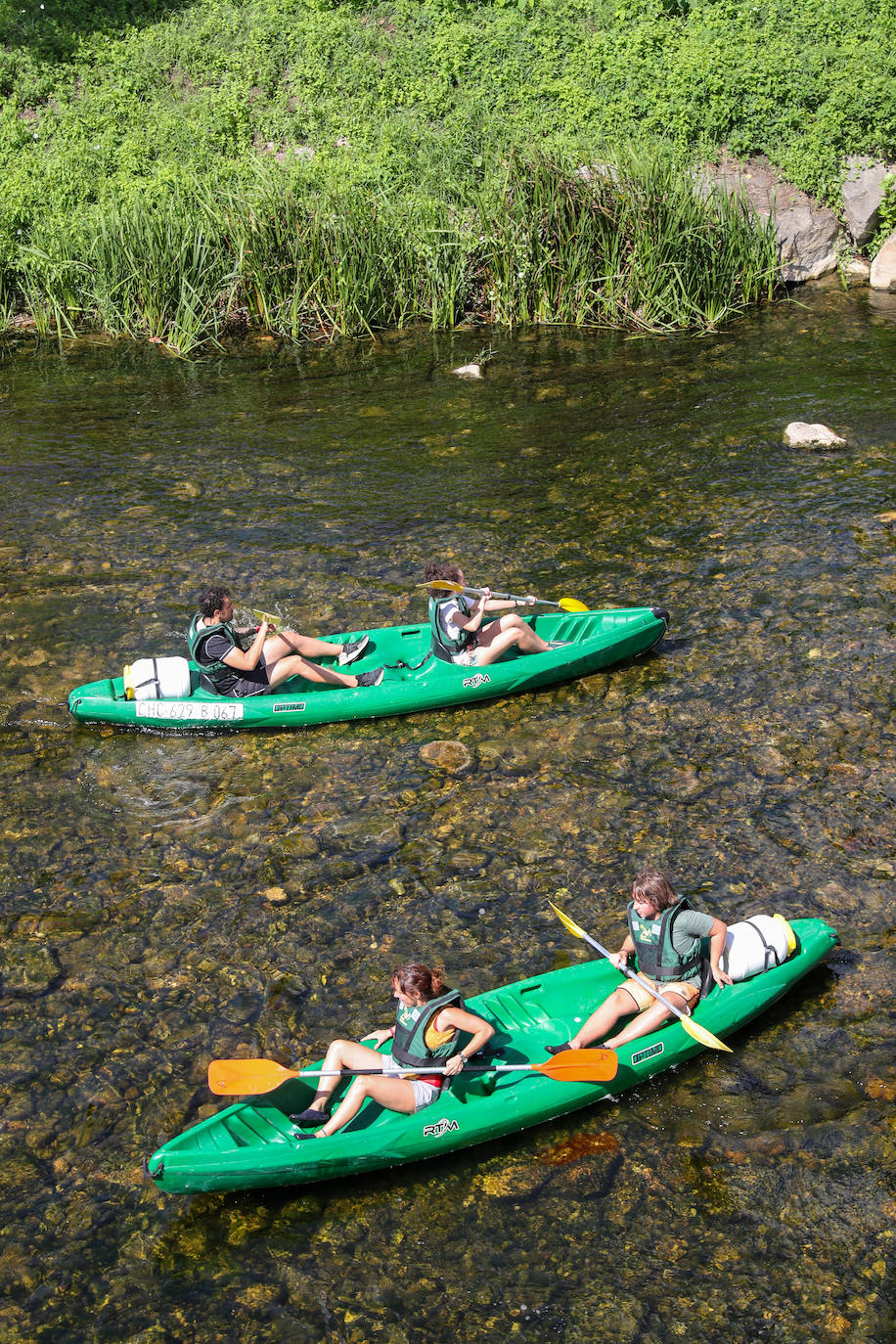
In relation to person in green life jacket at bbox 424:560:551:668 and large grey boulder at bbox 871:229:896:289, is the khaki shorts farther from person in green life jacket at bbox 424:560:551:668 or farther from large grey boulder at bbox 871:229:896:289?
large grey boulder at bbox 871:229:896:289

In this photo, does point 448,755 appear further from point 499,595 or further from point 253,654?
point 253,654

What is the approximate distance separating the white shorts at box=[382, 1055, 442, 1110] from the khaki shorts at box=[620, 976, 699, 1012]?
1096mm

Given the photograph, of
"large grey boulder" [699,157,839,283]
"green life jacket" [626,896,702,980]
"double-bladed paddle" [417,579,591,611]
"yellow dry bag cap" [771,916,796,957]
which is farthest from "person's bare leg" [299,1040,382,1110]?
"large grey boulder" [699,157,839,283]

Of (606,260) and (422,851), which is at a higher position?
(606,260)

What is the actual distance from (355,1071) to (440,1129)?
46cm

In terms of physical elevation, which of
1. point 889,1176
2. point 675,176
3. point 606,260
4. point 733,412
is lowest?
point 889,1176

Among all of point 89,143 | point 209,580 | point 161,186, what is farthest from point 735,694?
point 89,143

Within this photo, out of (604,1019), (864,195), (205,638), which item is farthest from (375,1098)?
(864,195)

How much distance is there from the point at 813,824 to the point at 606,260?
9.70m

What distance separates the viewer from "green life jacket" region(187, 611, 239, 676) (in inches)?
334

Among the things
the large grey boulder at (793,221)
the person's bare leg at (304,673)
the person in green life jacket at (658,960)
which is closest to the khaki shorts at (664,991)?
the person in green life jacket at (658,960)

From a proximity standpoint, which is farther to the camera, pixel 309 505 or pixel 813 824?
pixel 309 505

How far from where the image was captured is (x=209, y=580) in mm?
10641

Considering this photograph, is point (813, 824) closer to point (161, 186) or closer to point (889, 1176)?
point (889, 1176)
